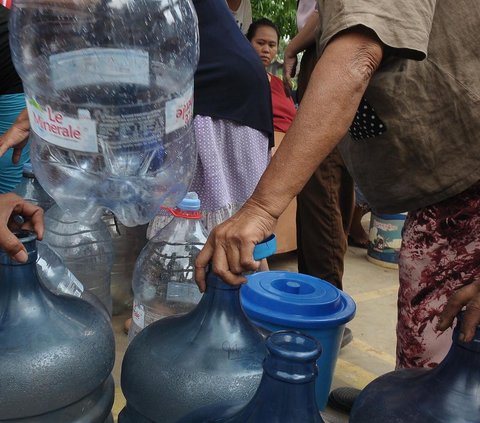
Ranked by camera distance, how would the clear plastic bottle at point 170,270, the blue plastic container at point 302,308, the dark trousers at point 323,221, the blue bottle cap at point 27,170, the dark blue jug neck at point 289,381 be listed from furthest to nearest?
1. the dark trousers at point 323,221
2. the blue bottle cap at point 27,170
3. the clear plastic bottle at point 170,270
4. the blue plastic container at point 302,308
5. the dark blue jug neck at point 289,381

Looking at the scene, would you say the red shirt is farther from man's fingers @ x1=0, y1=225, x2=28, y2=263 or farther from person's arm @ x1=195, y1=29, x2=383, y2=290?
man's fingers @ x1=0, y1=225, x2=28, y2=263

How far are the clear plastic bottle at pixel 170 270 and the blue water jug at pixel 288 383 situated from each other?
49.7 inches

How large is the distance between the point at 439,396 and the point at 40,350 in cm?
58

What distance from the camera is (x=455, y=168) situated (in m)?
1.31

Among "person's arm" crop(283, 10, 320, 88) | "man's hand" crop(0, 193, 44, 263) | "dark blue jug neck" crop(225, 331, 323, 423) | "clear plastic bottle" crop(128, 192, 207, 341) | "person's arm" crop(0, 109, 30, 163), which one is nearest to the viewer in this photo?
"dark blue jug neck" crop(225, 331, 323, 423)

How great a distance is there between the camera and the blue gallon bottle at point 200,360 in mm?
858

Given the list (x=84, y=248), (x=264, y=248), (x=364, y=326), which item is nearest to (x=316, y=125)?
(x=264, y=248)

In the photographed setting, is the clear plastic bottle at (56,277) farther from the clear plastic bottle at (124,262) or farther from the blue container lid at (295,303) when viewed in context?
the clear plastic bottle at (124,262)

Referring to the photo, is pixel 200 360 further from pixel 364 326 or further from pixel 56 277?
pixel 364 326

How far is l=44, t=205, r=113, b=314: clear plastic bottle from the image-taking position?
2.26 meters

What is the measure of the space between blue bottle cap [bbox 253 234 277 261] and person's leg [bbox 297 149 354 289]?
1.76 m

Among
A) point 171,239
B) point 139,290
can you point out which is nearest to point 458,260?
point 171,239

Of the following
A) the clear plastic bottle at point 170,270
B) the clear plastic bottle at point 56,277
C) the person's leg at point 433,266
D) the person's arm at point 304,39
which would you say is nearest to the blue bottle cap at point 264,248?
the clear plastic bottle at point 56,277

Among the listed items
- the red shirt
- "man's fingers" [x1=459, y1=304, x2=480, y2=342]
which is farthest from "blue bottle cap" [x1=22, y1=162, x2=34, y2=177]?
"man's fingers" [x1=459, y1=304, x2=480, y2=342]
